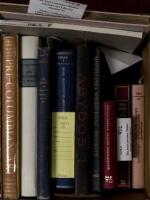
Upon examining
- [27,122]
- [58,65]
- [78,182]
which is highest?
[58,65]

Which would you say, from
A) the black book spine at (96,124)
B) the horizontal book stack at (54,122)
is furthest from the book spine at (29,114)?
the black book spine at (96,124)

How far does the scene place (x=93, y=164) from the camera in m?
0.70

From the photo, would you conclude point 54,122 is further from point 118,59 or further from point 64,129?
point 118,59

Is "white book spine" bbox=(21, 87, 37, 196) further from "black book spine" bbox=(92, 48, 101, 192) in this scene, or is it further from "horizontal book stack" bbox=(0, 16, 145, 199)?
"black book spine" bbox=(92, 48, 101, 192)

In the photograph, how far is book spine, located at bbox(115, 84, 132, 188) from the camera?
2.41 feet

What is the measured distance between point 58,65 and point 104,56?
11cm

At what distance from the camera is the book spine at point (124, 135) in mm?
735

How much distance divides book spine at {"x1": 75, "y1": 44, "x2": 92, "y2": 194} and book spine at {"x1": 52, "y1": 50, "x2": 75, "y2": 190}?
0.05 feet

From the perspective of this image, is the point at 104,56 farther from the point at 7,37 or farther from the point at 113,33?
the point at 7,37

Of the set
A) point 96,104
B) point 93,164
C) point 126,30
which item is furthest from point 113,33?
point 93,164

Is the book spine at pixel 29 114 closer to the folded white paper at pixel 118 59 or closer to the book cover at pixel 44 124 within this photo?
the book cover at pixel 44 124

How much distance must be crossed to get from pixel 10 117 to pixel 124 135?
21cm

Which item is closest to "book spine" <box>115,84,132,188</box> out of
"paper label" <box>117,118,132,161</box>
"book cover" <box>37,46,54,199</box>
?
"paper label" <box>117,118,132,161</box>

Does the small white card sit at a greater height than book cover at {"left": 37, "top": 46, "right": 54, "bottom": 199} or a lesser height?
greater
